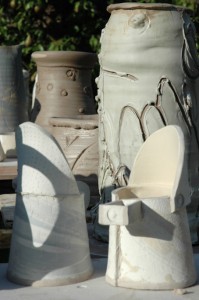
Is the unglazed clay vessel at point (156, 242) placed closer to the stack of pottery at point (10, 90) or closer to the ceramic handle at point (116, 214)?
the ceramic handle at point (116, 214)

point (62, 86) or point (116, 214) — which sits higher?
point (116, 214)

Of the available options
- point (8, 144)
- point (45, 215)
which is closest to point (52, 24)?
point (8, 144)

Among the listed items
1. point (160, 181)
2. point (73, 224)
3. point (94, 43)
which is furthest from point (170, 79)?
point (94, 43)

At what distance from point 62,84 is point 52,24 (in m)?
2.75

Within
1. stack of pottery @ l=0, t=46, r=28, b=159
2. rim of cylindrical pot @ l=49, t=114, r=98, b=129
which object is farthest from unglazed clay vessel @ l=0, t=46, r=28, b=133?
rim of cylindrical pot @ l=49, t=114, r=98, b=129

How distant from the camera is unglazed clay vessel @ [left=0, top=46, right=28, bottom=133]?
5.38 meters

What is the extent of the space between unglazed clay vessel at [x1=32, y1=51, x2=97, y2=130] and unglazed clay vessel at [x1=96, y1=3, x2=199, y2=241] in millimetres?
1671

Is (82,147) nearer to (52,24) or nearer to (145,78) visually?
(145,78)

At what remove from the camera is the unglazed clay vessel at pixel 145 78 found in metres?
3.42

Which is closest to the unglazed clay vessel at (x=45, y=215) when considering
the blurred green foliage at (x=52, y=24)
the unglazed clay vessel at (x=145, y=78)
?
the unglazed clay vessel at (x=145, y=78)

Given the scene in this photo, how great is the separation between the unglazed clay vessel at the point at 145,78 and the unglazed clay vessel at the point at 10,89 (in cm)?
191

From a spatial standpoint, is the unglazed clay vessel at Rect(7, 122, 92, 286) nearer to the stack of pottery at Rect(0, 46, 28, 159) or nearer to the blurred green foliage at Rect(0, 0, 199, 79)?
the stack of pottery at Rect(0, 46, 28, 159)

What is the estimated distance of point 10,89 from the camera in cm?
541

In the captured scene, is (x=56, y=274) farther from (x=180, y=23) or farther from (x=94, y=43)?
(x=94, y=43)
